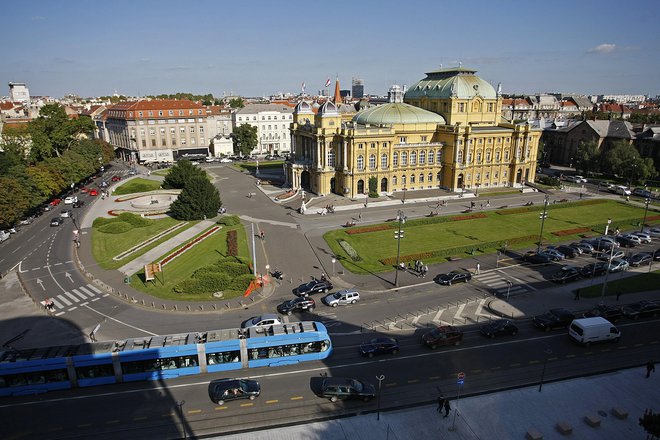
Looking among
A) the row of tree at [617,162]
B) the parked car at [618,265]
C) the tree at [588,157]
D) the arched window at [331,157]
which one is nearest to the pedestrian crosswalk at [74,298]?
the arched window at [331,157]

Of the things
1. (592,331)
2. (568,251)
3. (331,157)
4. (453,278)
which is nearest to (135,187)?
(331,157)

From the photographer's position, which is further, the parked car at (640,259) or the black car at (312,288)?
the parked car at (640,259)

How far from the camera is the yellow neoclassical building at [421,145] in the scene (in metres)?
84.4

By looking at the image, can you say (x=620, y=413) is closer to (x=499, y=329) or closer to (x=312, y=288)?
(x=499, y=329)

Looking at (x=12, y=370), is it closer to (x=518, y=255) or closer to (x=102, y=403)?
(x=102, y=403)

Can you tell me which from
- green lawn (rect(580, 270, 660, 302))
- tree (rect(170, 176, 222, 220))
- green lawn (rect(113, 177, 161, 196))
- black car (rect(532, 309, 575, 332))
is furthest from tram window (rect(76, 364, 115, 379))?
green lawn (rect(113, 177, 161, 196))

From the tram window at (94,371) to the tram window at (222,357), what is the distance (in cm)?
662

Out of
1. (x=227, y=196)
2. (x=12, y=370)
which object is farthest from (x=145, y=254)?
(x=227, y=196)

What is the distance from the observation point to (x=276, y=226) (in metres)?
68.1

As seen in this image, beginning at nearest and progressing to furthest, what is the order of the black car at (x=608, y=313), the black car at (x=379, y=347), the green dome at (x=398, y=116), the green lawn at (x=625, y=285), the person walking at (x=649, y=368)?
the person walking at (x=649, y=368) → the black car at (x=379, y=347) → the black car at (x=608, y=313) → the green lawn at (x=625, y=285) → the green dome at (x=398, y=116)

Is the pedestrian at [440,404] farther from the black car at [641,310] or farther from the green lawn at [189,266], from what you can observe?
the green lawn at [189,266]

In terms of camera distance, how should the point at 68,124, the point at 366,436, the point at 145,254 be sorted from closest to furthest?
1. the point at 366,436
2. the point at 145,254
3. the point at 68,124

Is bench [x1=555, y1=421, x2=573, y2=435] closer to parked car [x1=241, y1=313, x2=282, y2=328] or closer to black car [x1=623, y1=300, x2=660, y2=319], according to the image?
black car [x1=623, y1=300, x2=660, y2=319]

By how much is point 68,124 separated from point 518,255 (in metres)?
102
